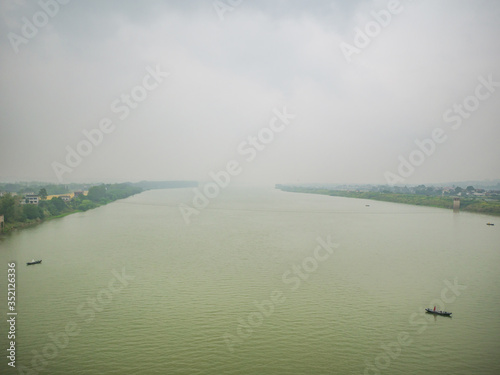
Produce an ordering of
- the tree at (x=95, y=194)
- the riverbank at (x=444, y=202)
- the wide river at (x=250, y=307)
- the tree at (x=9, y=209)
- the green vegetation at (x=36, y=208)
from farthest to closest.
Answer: the tree at (x=95, y=194)
the riverbank at (x=444, y=202)
the green vegetation at (x=36, y=208)
the tree at (x=9, y=209)
the wide river at (x=250, y=307)

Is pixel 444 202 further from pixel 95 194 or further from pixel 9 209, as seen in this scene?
pixel 9 209

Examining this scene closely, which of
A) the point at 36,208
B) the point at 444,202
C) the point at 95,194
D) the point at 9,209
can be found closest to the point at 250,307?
the point at 9,209

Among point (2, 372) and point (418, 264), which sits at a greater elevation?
point (418, 264)

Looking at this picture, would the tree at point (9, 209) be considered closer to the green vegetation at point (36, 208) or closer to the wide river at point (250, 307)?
the green vegetation at point (36, 208)

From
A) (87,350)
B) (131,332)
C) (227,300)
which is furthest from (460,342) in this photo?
(87,350)

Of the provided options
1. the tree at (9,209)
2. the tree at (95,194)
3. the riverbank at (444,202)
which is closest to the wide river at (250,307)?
the tree at (9,209)

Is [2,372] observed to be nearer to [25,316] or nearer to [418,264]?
[25,316]

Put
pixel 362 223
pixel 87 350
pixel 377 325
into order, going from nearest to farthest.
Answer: pixel 87 350
pixel 377 325
pixel 362 223

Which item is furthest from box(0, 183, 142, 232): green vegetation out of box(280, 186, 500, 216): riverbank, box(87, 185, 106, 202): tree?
box(280, 186, 500, 216): riverbank
